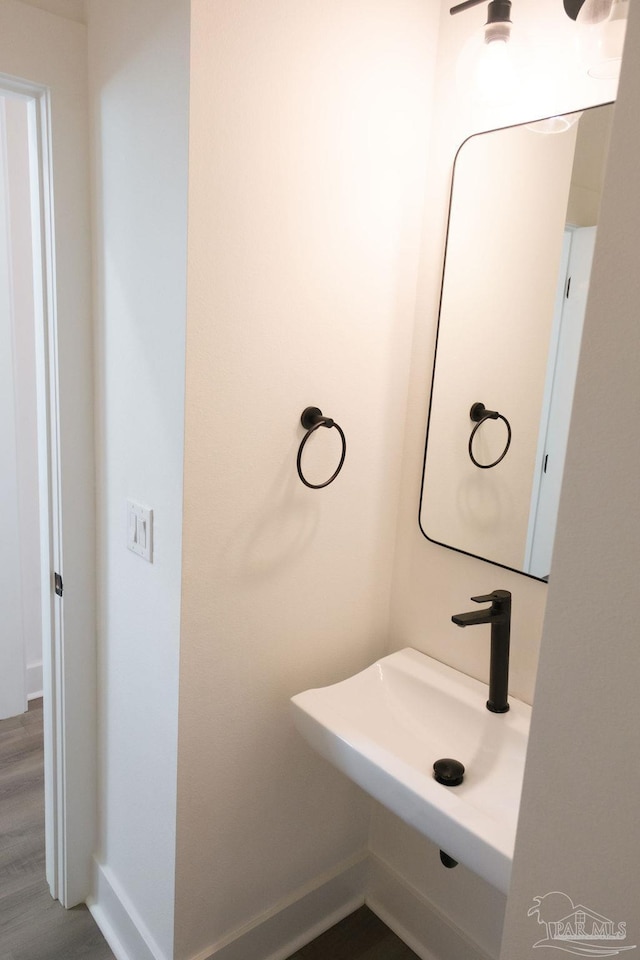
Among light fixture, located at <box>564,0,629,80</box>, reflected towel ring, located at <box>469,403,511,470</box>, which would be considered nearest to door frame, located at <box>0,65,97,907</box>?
reflected towel ring, located at <box>469,403,511,470</box>

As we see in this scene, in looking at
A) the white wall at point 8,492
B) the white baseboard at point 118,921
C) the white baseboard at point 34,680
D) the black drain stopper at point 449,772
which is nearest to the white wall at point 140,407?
the white baseboard at point 118,921

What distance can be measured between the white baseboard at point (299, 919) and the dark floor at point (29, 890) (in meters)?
0.36

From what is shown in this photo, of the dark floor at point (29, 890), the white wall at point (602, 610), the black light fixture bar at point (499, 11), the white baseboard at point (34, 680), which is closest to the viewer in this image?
the white wall at point (602, 610)

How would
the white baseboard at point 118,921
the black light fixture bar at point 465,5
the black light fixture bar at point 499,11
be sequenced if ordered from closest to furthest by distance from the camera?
the black light fixture bar at point 499,11, the black light fixture bar at point 465,5, the white baseboard at point 118,921

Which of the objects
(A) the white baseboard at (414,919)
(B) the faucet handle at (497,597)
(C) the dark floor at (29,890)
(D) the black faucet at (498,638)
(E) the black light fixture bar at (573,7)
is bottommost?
(C) the dark floor at (29,890)

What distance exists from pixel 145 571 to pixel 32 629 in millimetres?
1650

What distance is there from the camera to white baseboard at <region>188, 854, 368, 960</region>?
1.59 m

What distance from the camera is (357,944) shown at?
1757 millimetres

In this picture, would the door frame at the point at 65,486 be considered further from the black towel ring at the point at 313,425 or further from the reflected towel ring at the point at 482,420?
the reflected towel ring at the point at 482,420

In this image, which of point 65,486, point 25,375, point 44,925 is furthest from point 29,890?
point 25,375

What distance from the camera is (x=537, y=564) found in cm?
142

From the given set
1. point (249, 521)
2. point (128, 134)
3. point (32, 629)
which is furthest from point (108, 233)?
point (32, 629)

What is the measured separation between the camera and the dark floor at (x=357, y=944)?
172cm

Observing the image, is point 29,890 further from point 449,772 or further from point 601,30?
point 601,30
